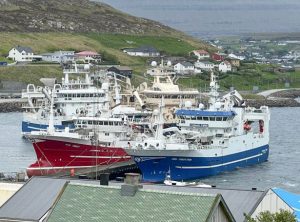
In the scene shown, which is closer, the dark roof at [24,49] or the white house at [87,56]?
the white house at [87,56]

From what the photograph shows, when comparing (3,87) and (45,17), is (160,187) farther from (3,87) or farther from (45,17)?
(45,17)

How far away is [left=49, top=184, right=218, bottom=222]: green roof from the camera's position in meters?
15.7

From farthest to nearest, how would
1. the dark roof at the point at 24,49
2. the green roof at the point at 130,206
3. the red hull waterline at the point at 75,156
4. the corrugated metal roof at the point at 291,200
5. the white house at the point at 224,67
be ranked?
the white house at the point at 224,67 < the dark roof at the point at 24,49 < the red hull waterline at the point at 75,156 < the corrugated metal roof at the point at 291,200 < the green roof at the point at 130,206

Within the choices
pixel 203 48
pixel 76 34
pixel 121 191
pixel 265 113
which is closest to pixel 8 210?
pixel 121 191

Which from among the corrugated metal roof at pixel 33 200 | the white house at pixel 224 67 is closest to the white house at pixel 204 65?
the white house at pixel 224 67

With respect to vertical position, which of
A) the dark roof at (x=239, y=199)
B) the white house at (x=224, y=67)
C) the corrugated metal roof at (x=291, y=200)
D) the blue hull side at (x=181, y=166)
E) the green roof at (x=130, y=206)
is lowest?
the blue hull side at (x=181, y=166)

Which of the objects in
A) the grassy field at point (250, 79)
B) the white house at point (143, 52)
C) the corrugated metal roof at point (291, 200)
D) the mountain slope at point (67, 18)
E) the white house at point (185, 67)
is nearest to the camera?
the corrugated metal roof at point (291, 200)

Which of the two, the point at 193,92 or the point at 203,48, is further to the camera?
the point at 203,48

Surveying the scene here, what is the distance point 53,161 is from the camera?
147 feet

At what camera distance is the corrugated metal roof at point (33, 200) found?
815 inches

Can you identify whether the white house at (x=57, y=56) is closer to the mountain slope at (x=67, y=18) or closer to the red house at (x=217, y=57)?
the mountain slope at (x=67, y=18)

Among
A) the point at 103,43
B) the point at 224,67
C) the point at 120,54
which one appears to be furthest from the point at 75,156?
the point at 103,43

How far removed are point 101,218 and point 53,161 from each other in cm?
2916

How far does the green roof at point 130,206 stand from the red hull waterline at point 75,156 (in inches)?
1089
